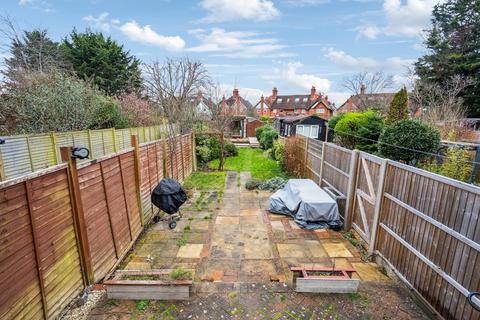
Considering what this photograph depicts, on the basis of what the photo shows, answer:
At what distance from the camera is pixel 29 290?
90.9 inches

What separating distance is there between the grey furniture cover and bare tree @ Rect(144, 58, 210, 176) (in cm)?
731

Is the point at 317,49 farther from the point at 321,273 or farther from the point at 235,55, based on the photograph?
the point at 321,273

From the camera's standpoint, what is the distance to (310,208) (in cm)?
547

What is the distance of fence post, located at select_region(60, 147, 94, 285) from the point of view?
114 inches

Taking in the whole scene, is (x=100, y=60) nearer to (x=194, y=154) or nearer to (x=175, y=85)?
(x=175, y=85)

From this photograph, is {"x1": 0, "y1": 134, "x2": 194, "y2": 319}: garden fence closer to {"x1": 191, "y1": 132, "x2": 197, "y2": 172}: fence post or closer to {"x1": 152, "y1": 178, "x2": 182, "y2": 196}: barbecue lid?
{"x1": 152, "y1": 178, "x2": 182, "y2": 196}: barbecue lid

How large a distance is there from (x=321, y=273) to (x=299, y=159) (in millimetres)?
6771

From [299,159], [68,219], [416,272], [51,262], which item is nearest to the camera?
[51,262]

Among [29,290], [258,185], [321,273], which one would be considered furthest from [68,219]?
[258,185]

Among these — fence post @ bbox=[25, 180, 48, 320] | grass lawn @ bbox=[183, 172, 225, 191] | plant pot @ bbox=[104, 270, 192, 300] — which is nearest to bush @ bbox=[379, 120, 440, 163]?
grass lawn @ bbox=[183, 172, 225, 191]

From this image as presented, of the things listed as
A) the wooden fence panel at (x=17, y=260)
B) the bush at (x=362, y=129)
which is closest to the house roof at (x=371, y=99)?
the bush at (x=362, y=129)

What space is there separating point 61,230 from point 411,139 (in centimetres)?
783

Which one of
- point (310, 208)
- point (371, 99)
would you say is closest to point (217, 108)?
point (310, 208)

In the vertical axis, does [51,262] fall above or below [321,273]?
above
